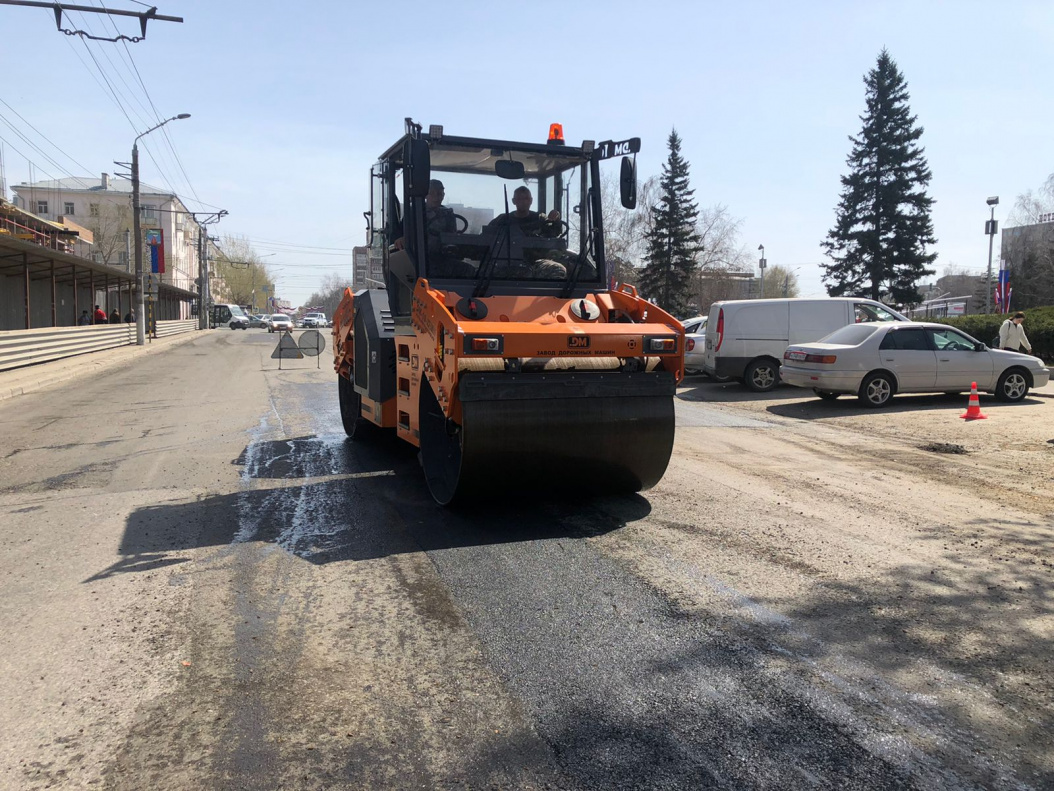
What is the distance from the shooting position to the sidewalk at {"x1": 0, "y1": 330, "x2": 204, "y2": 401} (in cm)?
1687

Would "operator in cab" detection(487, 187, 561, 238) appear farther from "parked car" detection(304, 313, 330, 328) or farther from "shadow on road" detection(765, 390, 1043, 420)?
"parked car" detection(304, 313, 330, 328)

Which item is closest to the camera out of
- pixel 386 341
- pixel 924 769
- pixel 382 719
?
pixel 924 769

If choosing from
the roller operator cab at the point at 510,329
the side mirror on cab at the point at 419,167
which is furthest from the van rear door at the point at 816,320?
the side mirror on cab at the point at 419,167

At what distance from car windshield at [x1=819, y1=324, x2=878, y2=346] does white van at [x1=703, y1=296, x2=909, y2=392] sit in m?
2.29

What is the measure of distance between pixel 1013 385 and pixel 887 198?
34.9m

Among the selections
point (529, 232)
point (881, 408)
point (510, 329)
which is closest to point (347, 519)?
point (510, 329)

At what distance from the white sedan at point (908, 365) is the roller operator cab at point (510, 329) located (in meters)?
7.89

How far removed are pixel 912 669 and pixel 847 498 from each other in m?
3.80

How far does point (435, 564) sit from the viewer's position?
5355mm

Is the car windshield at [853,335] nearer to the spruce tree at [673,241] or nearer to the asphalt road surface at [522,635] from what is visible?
the asphalt road surface at [522,635]

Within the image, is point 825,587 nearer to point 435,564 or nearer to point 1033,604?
point 1033,604

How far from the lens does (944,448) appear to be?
1022 cm

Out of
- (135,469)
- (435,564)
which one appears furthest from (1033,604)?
(135,469)

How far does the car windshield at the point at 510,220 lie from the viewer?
23.6 feet
